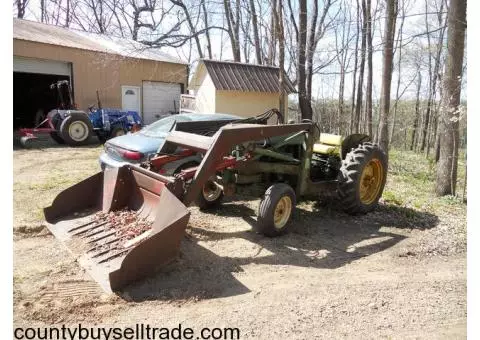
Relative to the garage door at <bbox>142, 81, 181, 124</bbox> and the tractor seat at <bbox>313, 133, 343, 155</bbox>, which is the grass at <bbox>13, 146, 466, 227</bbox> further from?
the garage door at <bbox>142, 81, 181, 124</bbox>

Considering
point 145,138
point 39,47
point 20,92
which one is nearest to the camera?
point 145,138

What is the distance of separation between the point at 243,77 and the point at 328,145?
26.6 feet

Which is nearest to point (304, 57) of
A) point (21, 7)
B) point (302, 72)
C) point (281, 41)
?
point (302, 72)

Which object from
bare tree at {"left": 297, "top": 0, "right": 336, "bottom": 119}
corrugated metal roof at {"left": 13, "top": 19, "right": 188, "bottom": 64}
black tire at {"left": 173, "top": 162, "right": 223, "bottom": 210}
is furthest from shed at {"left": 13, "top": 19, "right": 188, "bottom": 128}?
black tire at {"left": 173, "top": 162, "right": 223, "bottom": 210}

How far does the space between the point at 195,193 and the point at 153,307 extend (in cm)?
143

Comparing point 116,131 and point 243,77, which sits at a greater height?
point 243,77

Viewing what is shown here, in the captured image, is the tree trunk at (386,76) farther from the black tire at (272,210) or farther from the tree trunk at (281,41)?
the black tire at (272,210)

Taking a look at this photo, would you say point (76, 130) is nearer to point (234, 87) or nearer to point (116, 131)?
point (116, 131)

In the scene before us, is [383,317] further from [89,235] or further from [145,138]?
[145,138]

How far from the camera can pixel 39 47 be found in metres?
16.3

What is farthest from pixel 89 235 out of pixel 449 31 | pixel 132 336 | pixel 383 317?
pixel 449 31

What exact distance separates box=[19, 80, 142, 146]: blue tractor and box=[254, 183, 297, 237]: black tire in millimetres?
8333

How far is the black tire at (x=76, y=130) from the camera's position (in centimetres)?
1397

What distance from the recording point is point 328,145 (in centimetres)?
723
